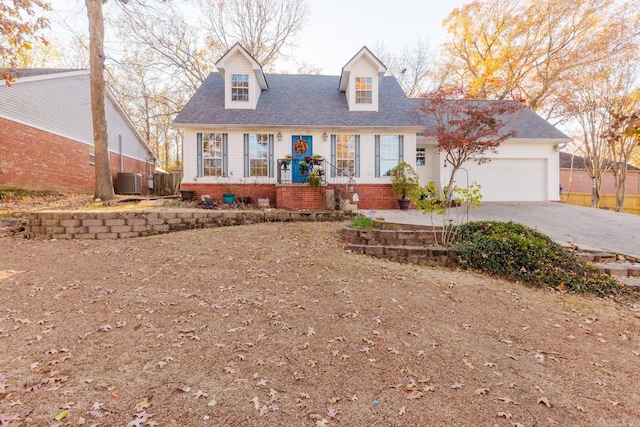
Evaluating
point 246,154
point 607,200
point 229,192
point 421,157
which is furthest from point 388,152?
point 607,200

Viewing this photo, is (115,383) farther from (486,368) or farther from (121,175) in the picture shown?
(121,175)

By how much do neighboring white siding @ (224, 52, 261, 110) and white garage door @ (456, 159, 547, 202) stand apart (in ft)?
31.7

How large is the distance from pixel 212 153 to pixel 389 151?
671 cm

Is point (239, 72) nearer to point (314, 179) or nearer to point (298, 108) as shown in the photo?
point (298, 108)

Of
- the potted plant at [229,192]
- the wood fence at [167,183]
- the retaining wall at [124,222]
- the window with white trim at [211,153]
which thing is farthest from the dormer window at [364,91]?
the wood fence at [167,183]

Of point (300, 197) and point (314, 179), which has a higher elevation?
point (314, 179)

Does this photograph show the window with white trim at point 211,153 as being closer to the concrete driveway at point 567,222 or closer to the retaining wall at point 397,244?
the concrete driveway at point 567,222

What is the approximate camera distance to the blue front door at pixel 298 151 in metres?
11.7

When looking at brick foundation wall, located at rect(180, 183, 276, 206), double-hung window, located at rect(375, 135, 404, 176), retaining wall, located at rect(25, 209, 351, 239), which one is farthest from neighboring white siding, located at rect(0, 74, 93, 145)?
double-hung window, located at rect(375, 135, 404, 176)

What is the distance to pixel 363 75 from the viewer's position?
41.3 ft

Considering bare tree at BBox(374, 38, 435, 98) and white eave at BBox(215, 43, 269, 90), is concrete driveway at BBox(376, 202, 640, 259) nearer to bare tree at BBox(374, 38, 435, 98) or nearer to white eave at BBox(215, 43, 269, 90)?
white eave at BBox(215, 43, 269, 90)

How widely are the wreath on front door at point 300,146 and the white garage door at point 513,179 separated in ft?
23.8

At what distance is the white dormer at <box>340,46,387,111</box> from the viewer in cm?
1250

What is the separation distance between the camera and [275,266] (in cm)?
509
